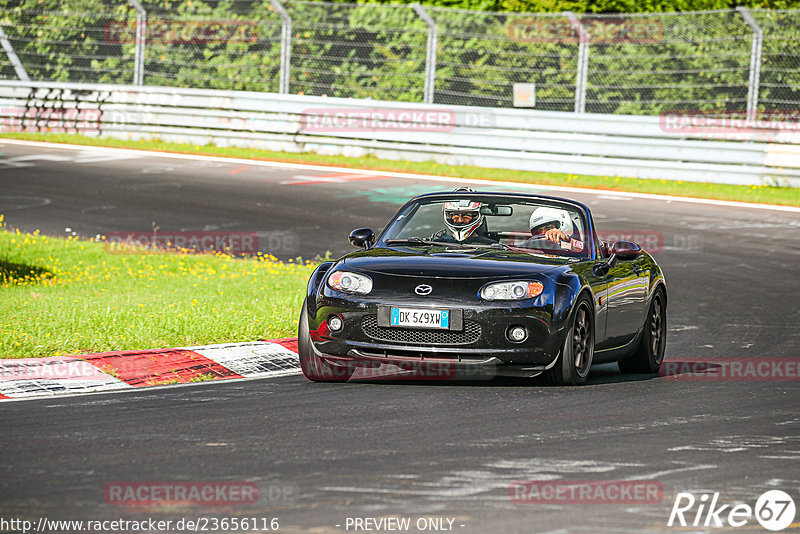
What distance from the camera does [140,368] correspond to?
31.4 feet

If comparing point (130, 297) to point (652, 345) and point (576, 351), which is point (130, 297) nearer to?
point (652, 345)

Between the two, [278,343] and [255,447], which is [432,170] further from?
[255,447]

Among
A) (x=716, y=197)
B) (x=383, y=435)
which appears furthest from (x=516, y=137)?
(x=383, y=435)

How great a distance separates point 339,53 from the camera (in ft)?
85.6

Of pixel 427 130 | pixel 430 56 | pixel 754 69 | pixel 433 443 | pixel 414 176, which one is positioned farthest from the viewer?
pixel 430 56

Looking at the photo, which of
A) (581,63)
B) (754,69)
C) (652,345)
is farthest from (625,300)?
(581,63)

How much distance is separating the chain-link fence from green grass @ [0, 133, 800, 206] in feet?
4.24

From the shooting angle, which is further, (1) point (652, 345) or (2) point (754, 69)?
(2) point (754, 69)

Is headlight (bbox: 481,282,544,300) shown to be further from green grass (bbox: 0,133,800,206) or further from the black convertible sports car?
green grass (bbox: 0,133,800,206)

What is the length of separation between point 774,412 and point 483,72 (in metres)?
17.0

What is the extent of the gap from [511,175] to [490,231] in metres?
13.3

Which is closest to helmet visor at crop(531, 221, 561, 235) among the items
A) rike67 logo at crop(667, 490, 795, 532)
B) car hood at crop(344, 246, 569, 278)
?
car hood at crop(344, 246, 569, 278)

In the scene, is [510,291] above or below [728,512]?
above

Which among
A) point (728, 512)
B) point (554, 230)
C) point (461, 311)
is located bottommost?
point (728, 512)
